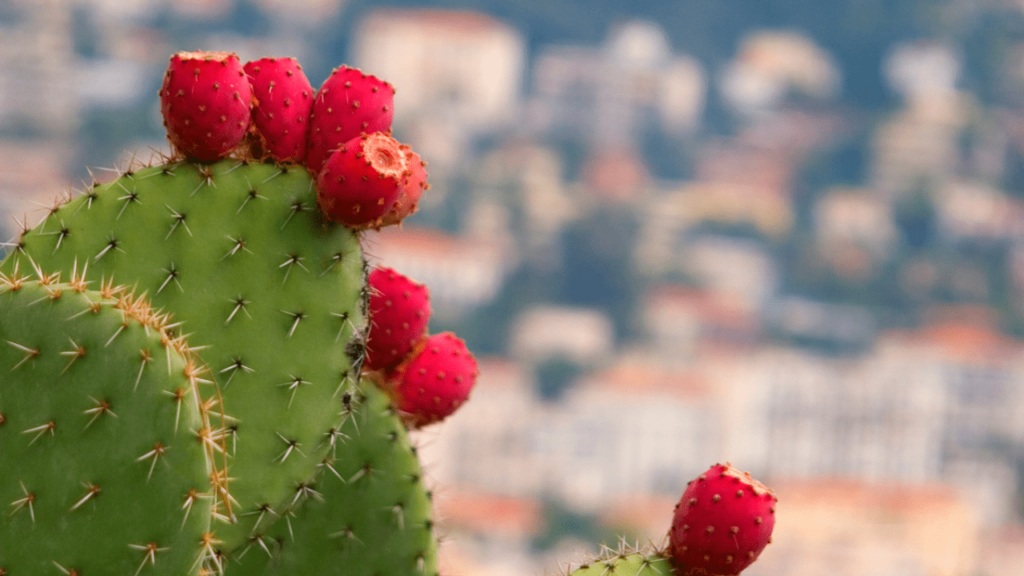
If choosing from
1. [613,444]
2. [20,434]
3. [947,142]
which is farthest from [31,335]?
[947,142]

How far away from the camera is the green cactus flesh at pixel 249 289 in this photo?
1209 mm

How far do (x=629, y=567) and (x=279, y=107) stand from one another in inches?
20.8

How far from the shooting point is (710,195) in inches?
2340

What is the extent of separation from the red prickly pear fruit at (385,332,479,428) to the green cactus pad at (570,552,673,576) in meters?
0.27

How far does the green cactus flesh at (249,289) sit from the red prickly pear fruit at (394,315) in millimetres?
149

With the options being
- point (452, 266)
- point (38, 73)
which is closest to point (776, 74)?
point (452, 266)

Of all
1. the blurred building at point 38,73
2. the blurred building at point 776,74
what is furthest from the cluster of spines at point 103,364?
the blurred building at point 776,74

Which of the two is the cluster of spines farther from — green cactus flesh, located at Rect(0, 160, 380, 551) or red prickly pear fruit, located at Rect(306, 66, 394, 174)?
Answer: red prickly pear fruit, located at Rect(306, 66, 394, 174)

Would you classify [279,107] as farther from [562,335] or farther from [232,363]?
[562,335]

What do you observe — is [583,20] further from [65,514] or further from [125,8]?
[65,514]

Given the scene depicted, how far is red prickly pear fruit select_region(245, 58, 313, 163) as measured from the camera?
1.31 metres

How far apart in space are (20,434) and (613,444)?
147 ft

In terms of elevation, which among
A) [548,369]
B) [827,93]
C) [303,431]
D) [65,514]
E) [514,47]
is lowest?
[65,514]

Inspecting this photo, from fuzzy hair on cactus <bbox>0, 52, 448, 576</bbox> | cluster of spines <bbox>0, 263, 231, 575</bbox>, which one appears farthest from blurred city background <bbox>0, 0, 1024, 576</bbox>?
cluster of spines <bbox>0, 263, 231, 575</bbox>
